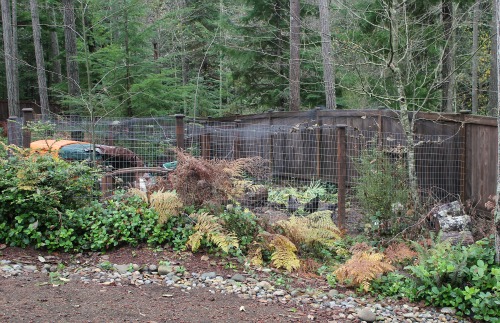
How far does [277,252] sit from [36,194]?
265 cm

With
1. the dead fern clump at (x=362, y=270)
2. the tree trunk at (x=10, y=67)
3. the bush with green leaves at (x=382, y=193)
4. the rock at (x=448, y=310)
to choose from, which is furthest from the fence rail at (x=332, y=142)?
the tree trunk at (x=10, y=67)

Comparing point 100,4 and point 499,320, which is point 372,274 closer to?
point 499,320

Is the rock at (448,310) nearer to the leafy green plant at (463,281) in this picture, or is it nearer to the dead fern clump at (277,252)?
the leafy green plant at (463,281)

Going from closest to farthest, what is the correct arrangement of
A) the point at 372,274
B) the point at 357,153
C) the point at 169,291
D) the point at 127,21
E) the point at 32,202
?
the point at 169,291, the point at 372,274, the point at 32,202, the point at 357,153, the point at 127,21

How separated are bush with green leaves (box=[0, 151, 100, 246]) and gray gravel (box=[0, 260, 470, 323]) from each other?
0.53 m

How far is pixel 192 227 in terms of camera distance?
5500mm

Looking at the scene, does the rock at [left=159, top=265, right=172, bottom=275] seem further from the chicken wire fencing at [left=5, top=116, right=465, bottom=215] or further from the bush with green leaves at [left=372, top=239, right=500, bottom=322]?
the bush with green leaves at [left=372, top=239, right=500, bottom=322]

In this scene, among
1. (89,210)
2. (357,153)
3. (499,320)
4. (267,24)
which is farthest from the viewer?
(267,24)

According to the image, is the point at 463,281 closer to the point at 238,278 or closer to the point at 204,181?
the point at 238,278

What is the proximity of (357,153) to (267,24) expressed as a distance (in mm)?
7315

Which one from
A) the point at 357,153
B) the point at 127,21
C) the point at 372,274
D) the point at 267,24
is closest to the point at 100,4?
the point at 127,21

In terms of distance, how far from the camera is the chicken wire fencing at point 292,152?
6992 millimetres

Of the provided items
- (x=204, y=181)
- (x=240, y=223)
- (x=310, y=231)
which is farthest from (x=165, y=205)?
(x=310, y=231)

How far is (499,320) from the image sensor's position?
4.09 m
